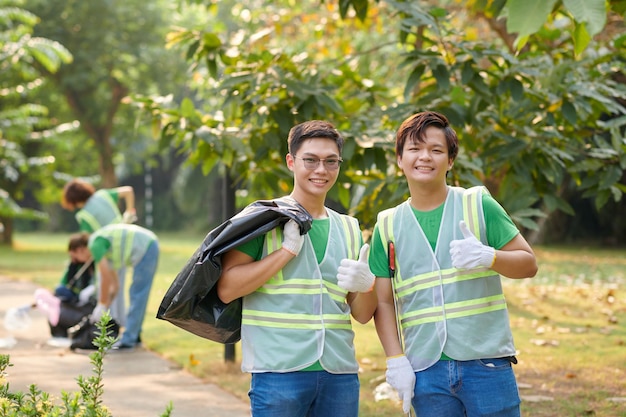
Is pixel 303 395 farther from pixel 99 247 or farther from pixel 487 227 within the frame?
pixel 99 247

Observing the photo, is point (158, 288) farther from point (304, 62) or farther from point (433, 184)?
point (433, 184)

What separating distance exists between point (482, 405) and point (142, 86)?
2431 centimetres

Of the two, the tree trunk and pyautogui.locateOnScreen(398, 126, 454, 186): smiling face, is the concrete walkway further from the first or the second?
Answer: the tree trunk

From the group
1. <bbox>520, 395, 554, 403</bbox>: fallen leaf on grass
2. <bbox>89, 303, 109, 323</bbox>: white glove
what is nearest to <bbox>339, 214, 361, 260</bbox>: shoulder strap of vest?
<bbox>520, 395, 554, 403</bbox>: fallen leaf on grass

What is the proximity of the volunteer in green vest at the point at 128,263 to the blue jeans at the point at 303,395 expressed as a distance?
513 centimetres

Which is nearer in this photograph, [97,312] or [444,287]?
[444,287]

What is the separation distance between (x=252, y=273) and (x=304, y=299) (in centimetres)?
21

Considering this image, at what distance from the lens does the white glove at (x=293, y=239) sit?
10.8ft

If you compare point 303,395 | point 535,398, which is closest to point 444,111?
point 535,398

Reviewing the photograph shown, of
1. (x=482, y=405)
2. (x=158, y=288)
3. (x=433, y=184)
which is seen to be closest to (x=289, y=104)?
(x=433, y=184)

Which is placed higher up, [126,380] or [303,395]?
[303,395]

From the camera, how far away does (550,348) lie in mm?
8156

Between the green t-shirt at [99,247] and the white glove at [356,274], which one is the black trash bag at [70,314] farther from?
the white glove at [356,274]

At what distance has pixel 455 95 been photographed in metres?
5.79
